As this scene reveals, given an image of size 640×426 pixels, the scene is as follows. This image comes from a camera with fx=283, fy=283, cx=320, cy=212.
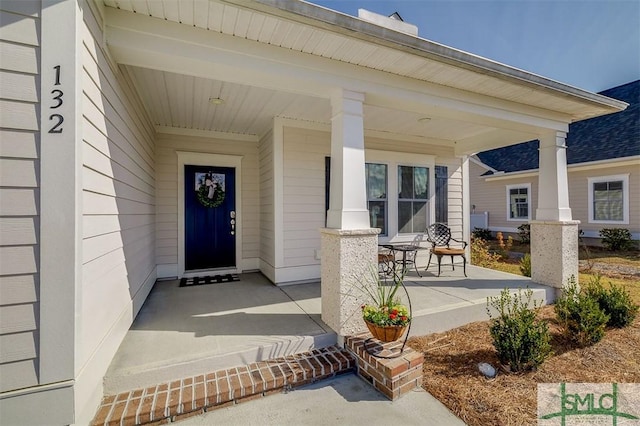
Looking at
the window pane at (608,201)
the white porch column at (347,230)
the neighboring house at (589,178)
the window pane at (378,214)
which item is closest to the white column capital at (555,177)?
the window pane at (378,214)

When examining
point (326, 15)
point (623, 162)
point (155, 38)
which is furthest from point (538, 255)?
point (623, 162)

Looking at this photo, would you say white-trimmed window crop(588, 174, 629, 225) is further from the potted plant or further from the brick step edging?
the brick step edging

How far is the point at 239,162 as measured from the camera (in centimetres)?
521

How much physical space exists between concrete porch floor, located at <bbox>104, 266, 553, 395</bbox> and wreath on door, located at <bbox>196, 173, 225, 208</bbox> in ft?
4.69

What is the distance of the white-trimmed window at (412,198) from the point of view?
5516mm

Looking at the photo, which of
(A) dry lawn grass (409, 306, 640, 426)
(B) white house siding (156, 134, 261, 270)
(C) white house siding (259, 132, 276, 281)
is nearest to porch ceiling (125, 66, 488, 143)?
(B) white house siding (156, 134, 261, 270)

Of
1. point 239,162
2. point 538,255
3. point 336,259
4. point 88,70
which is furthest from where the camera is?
point 239,162

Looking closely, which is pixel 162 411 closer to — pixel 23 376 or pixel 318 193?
pixel 23 376

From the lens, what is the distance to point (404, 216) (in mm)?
5547

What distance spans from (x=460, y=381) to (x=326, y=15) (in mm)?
3104

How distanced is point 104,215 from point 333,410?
7.30ft

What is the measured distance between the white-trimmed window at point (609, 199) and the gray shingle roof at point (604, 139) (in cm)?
77

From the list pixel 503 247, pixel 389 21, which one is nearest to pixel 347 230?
pixel 389 21

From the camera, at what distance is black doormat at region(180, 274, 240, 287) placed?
447 centimetres
